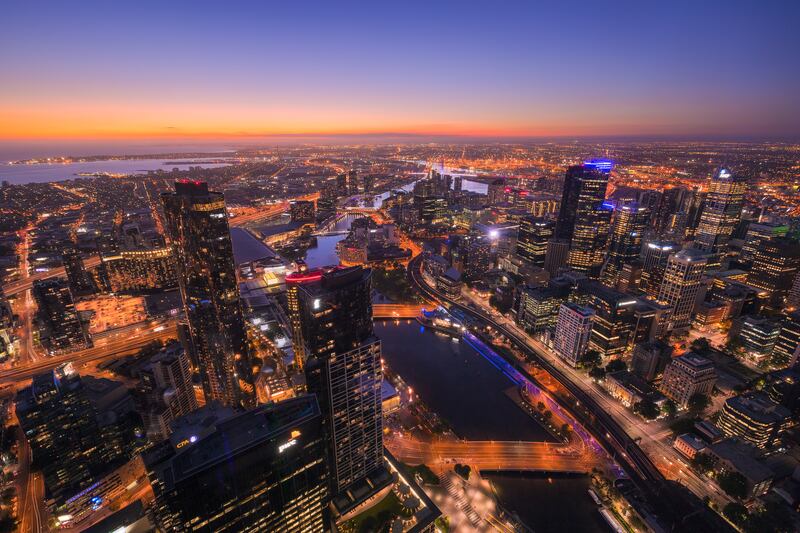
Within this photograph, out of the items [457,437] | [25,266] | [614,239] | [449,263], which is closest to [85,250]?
[25,266]

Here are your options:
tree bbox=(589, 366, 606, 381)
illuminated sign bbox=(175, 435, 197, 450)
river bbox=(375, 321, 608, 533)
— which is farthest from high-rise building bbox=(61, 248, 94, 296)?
tree bbox=(589, 366, 606, 381)

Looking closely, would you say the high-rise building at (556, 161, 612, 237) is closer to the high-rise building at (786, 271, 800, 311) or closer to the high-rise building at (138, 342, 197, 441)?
the high-rise building at (786, 271, 800, 311)

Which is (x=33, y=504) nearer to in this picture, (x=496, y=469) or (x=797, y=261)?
(x=496, y=469)

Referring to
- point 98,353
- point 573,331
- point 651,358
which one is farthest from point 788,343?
point 98,353

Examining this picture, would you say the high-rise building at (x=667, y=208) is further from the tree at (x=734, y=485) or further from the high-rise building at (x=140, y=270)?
the high-rise building at (x=140, y=270)

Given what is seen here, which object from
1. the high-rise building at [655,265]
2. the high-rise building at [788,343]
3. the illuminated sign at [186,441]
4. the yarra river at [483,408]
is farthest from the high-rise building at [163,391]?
the high-rise building at [788,343]

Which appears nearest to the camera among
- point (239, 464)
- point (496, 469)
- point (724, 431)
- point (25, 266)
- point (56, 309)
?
point (239, 464)
